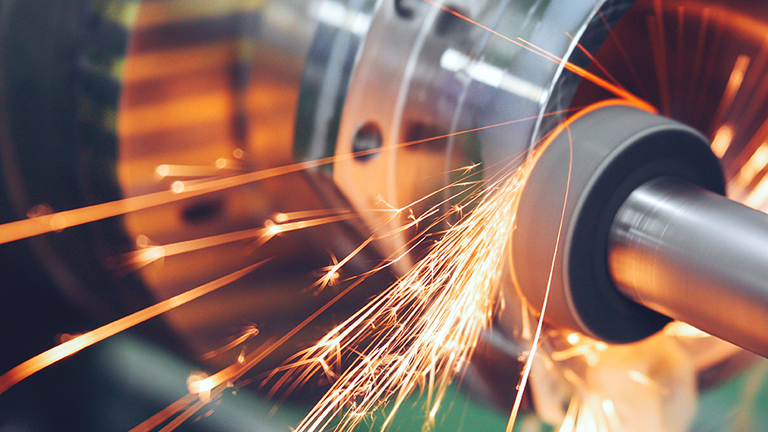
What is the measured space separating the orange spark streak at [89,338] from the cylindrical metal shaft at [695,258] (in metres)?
0.36

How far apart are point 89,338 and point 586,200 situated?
Result: 0.44 m

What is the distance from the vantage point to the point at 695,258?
0.44 meters

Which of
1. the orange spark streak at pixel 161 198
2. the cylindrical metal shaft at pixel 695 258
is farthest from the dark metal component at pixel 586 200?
the orange spark streak at pixel 161 198

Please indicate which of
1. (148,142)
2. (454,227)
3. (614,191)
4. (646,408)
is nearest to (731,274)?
(614,191)

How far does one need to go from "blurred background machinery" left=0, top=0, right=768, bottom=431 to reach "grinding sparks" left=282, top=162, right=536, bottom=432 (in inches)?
0.8

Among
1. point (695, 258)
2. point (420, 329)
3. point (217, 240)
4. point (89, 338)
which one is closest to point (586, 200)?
point (695, 258)

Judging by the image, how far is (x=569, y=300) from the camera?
48 cm

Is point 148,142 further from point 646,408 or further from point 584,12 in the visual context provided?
point 646,408

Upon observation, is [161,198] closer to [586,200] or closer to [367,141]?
[367,141]

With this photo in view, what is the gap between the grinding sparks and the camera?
0.51 m

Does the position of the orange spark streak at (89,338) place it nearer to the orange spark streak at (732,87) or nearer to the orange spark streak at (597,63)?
the orange spark streak at (597,63)

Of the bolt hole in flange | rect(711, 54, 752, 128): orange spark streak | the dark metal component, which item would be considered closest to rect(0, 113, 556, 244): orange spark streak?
the bolt hole in flange

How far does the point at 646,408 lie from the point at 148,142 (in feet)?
2.00

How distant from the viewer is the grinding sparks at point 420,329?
0.51 m
